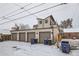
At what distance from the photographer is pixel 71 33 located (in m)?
2.29

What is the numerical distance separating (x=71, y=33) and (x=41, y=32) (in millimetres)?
463

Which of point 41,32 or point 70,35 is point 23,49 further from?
point 70,35

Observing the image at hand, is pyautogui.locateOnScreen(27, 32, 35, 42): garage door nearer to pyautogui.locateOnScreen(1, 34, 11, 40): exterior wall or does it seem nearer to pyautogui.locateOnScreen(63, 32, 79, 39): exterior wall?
pyautogui.locateOnScreen(1, 34, 11, 40): exterior wall

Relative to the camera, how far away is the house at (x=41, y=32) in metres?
2.31

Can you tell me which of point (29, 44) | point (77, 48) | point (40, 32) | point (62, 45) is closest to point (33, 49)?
point (29, 44)

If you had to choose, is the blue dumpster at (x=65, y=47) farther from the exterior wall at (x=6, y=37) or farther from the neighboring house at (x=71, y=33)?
the exterior wall at (x=6, y=37)

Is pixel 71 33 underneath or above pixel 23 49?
above

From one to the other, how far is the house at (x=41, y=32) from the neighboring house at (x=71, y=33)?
0.45ft

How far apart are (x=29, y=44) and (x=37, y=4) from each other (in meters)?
0.65

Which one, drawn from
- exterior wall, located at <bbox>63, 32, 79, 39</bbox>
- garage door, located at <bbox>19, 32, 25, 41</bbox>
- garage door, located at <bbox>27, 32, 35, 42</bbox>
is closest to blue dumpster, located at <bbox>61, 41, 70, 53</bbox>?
exterior wall, located at <bbox>63, 32, 79, 39</bbox>

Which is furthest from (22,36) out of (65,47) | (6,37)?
(65,47)

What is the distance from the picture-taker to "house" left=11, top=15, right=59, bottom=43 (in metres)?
2.31

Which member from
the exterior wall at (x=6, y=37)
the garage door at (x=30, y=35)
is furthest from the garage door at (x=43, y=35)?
the exterior wall at (x=6, y=37)

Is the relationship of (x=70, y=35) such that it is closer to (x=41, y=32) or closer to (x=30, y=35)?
(x=41, y=32)
